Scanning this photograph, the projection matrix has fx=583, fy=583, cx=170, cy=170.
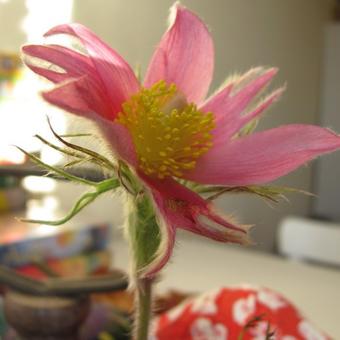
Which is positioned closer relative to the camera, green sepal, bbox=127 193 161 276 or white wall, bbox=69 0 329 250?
green sepal, bbox=127 193 161 276

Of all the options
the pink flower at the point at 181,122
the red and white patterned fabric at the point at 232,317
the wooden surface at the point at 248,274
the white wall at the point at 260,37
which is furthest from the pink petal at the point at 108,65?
the white wall at the point at 260,37

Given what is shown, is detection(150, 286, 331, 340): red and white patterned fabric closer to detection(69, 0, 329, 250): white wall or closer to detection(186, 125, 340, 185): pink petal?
detection(186, 125, 340, 185): pink petal

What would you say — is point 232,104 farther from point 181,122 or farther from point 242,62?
point 242,62

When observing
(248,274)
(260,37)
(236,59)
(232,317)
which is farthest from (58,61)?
(260,37)

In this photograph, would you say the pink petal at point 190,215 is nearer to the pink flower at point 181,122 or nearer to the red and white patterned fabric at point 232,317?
the pink flower at point 181,122

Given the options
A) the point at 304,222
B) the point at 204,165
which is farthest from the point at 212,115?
the point at 304,222

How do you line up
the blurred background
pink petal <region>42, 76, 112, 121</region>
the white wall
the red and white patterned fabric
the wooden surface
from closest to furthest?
pink petal <region>42, 76, 112, 121</region> < the red and white patterned fabric < the blurred background < the wooden surface < the white wall

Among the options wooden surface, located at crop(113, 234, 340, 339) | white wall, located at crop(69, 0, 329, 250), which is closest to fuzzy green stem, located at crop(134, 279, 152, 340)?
wooden surface, located at crop(113, 234, 340, 339)
